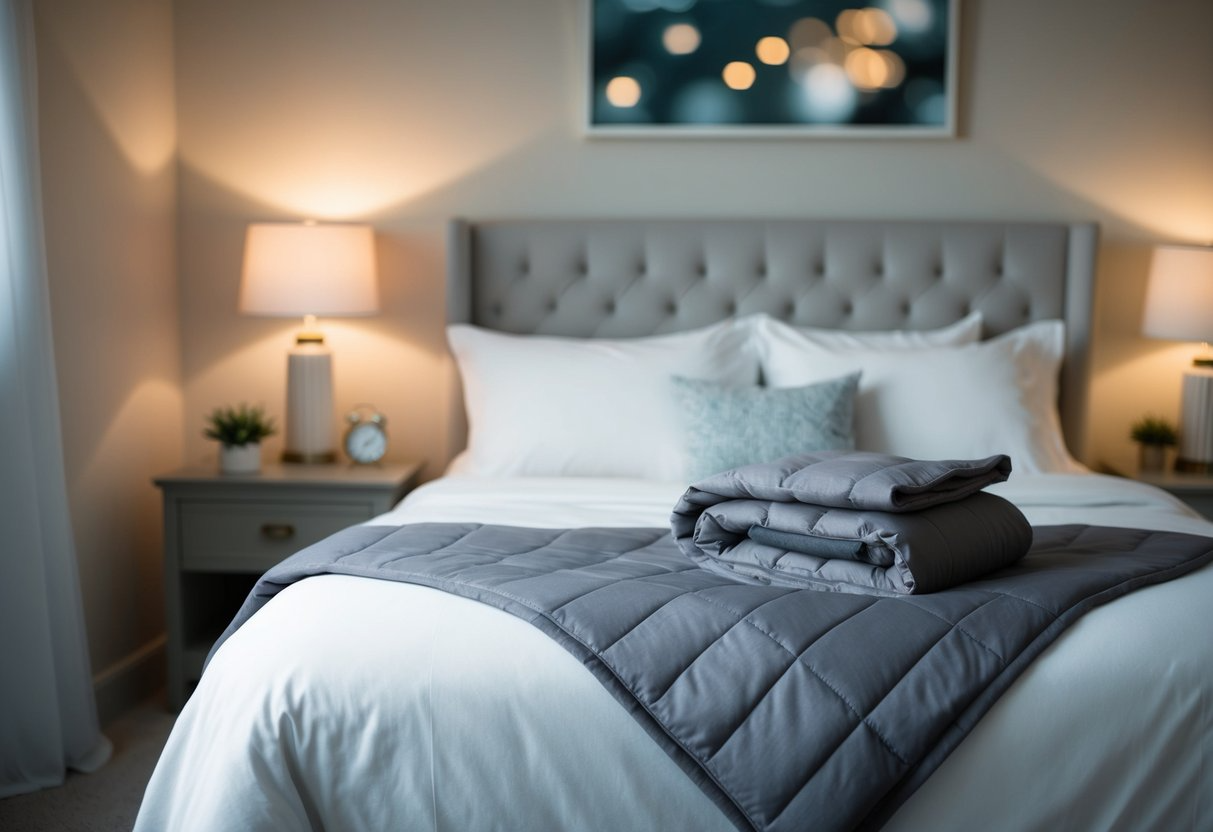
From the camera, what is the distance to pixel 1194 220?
353 cm

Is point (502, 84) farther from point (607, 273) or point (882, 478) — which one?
point (882, 478)

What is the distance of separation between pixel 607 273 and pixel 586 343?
317 millimetres

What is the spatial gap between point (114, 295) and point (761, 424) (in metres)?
1.86

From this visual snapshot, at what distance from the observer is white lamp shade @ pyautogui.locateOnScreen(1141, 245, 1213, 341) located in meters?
3.23

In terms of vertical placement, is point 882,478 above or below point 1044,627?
above

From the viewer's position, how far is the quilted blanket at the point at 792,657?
1491 mm

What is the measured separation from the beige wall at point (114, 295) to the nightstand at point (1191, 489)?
9.55ft

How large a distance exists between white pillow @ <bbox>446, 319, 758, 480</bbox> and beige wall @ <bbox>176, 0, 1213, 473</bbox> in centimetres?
48

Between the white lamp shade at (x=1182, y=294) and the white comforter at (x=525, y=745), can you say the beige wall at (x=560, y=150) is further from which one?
the white comforter at (x=525, y=745)

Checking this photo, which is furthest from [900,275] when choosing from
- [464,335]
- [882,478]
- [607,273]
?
[882,478]

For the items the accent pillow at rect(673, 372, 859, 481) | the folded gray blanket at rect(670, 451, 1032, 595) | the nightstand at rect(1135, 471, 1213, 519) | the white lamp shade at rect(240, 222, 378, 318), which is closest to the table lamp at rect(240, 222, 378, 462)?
the white lamp shade at rect(240, 222, 378, 318)

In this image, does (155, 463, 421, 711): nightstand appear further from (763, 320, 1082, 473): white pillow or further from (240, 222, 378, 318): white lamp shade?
(763, 320, 1082, 473): white pillow

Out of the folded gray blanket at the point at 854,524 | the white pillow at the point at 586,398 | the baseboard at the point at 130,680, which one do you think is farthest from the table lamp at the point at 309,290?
the folded gray blanket at the point at 854,524

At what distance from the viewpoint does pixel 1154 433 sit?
11.2 ft
